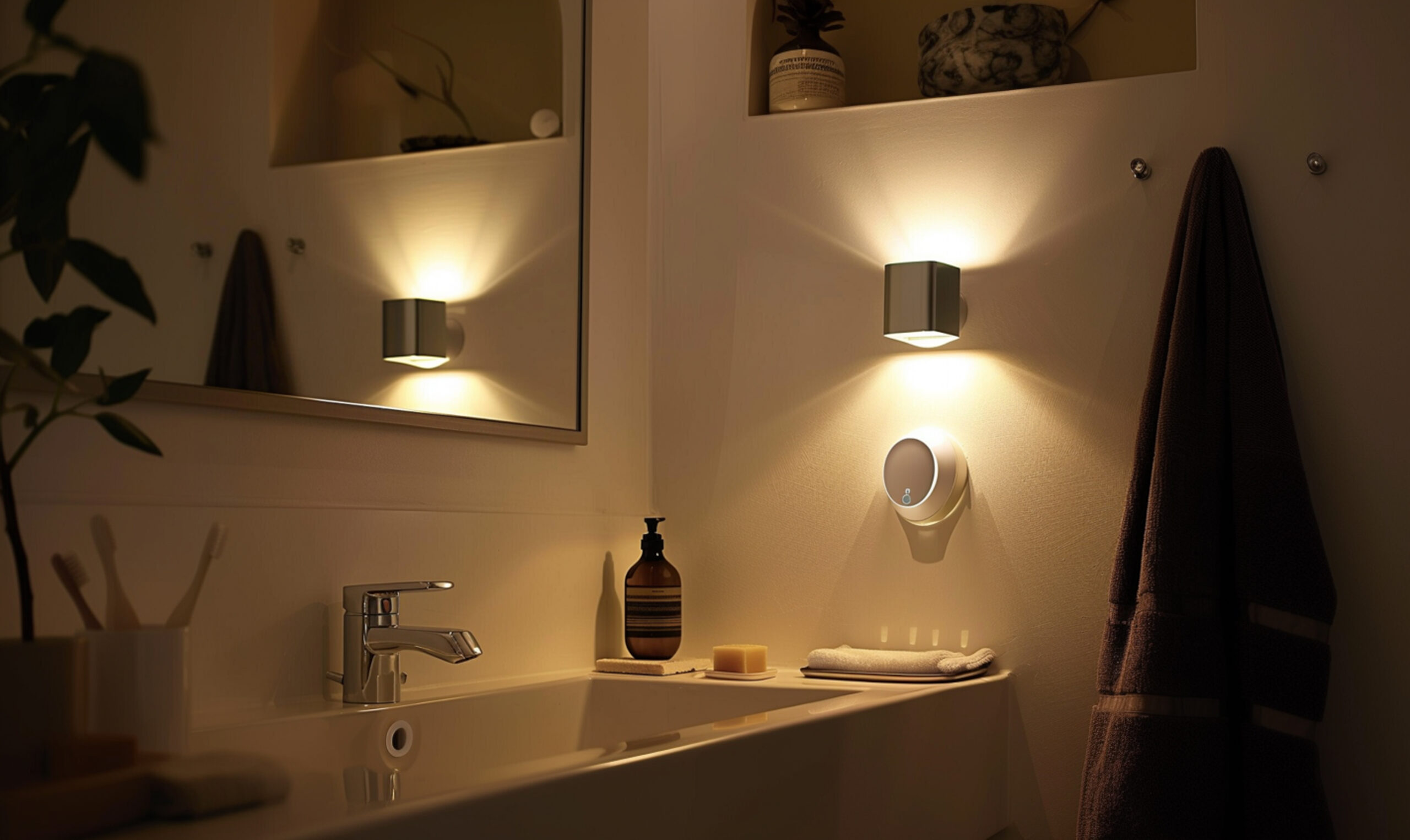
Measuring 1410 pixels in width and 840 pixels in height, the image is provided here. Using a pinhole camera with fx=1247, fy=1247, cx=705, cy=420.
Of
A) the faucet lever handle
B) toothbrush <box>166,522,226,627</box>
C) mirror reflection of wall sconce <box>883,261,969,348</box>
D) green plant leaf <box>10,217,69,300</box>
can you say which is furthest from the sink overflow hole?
mirror reflection of wall sconce <box>883,261,969,348</box>

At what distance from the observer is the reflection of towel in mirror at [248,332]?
1.22m

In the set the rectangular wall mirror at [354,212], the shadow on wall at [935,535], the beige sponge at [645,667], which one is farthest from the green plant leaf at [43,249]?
the shadow on wall at [935,535]

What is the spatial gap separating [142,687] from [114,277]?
29 cm

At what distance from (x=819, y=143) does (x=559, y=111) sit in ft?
1.34

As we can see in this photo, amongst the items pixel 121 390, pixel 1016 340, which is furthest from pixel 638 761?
pixel 1016 340

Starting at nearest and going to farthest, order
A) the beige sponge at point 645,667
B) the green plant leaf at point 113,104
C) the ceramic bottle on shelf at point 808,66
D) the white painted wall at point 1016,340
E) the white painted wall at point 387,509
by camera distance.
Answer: the green plant leaf at point 113,104, the white painted wall at point 387,509, the white painted wall at point 1016,340, the beige sponge at point 645,667, the ceramic bottle on shelf at point 808,66

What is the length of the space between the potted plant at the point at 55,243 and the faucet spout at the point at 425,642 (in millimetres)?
418

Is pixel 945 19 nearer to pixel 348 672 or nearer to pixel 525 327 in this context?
pixel 525 327

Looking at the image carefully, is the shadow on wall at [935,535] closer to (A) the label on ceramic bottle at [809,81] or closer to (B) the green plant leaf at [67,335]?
(A) the label on ceramic bottle at [809,81]

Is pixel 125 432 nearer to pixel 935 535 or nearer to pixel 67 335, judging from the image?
pixel 67 335

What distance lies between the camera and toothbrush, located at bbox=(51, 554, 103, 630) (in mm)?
931

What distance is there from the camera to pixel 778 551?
1.88 metres

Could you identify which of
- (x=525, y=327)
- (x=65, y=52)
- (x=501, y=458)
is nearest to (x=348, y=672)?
(x=501, y=458)

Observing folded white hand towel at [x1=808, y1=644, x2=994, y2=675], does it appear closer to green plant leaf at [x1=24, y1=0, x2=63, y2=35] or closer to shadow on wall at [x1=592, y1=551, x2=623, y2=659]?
shadow on wall at [x1=592, y1=551, x2=623, y2=659]
